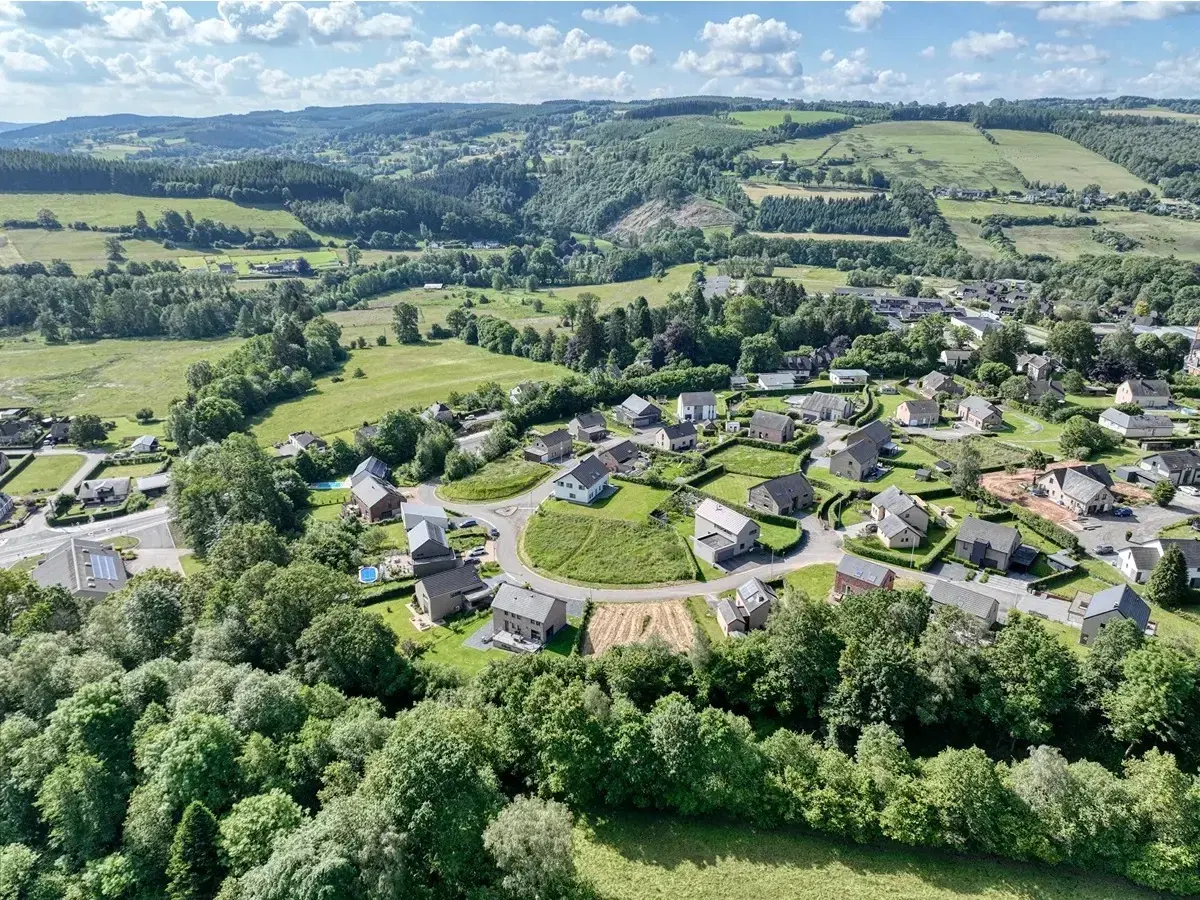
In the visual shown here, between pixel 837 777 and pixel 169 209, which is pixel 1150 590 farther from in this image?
pixel 169 209

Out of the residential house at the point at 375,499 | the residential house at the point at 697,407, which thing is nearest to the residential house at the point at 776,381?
the residential house at the point at 697,407

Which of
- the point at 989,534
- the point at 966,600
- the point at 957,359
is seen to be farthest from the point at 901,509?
the point at 957,359

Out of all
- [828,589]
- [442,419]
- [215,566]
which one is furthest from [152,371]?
[828,589]

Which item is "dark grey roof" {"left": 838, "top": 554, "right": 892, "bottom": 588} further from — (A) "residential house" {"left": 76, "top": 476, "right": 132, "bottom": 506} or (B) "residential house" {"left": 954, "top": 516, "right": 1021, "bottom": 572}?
(A) "residential house" {"left": 76, "top": 476, "right": 132, "bottom": 506}

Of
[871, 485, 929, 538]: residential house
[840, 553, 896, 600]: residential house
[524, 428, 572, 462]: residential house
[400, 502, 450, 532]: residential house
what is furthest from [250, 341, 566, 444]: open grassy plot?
[840, 553, 896, 600]: residential house

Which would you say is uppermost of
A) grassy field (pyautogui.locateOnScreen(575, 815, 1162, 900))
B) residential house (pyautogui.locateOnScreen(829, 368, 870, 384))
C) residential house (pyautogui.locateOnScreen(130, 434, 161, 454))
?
grassy field (pyautogui.locateOnScreen(575, 815, 1162, 900))

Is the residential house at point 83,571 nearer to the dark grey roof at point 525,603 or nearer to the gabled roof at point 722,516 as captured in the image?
the dark grey roof at point 525,603
